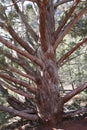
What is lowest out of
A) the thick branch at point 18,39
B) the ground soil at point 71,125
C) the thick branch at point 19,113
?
the ground soil at point 71,125

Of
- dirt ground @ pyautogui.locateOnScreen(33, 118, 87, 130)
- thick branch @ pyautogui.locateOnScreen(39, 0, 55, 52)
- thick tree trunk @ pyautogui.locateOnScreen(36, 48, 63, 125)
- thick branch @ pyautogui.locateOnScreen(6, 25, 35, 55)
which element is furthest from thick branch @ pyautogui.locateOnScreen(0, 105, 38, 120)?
thick branch @ pyautogui.locateOnScreen(39, 0, 55, 52)

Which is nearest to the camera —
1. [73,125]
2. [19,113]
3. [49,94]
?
[73,125]

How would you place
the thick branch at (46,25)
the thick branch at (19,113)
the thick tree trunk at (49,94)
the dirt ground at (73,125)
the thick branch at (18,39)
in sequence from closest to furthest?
the thick branch at (46,25)
the dirt ground at (73,125)
the thick branch at (18,39)
the thick tree trunk at (49,94)
the thick branch at (19,113)

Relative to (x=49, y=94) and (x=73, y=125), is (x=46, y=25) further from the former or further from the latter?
(x=73, y=125)

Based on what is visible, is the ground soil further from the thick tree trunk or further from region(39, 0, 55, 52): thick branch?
region(39, 0, 55, 52): thick branch

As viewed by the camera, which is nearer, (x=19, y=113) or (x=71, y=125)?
(x=71, y=125)

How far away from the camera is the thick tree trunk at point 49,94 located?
534cm

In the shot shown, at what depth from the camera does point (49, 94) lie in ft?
17.6

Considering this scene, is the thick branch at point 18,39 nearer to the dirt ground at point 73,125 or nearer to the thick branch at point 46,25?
the thick branch at point 46,25

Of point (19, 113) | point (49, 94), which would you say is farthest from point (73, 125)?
point (19, 113)

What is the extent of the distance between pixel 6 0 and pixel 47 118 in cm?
280

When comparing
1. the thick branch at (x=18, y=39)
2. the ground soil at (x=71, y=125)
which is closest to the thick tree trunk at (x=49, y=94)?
the ground soil at (x=71, y=125)

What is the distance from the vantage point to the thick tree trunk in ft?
17.5

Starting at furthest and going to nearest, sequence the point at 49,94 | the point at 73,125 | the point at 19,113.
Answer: the point at 19,113, the point at 49,94, the point at 73,125
